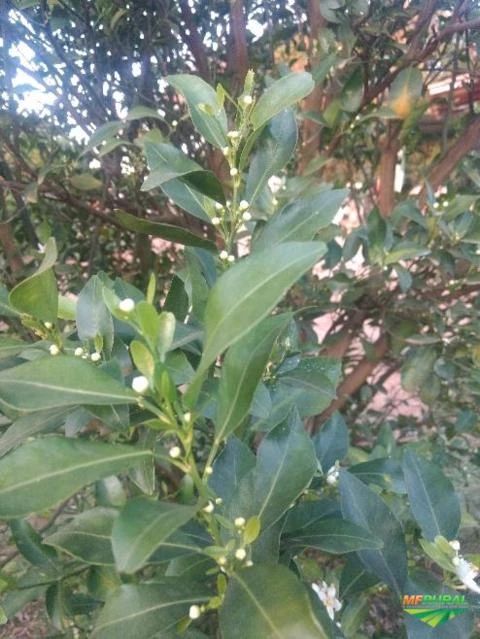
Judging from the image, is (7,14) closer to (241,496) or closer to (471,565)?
(241,496)

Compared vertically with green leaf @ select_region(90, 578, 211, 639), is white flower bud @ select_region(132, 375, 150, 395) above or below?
above

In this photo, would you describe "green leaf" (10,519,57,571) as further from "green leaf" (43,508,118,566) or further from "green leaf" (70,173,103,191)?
"green leaf" (70,173,103,191)

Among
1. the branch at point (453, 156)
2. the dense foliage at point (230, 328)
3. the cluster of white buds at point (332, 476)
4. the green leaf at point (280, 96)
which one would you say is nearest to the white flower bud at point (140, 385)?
the dense foliage at point (230, 328)

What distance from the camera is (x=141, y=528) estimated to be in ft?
1.52

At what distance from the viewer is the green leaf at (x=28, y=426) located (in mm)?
642

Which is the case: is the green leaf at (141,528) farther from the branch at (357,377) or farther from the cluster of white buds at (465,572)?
the branch at (357,377)

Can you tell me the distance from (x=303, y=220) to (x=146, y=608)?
0.46 metres

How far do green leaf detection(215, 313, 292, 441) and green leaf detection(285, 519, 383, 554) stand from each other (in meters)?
0.19

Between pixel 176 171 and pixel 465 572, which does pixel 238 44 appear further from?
pixel 465 572

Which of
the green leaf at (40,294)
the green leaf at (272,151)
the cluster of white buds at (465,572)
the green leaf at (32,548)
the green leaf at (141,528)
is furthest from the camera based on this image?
the green leaf at (32,548)

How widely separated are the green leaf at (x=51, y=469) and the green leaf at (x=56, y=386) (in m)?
0.04

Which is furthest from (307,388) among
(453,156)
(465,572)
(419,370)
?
(453,156)

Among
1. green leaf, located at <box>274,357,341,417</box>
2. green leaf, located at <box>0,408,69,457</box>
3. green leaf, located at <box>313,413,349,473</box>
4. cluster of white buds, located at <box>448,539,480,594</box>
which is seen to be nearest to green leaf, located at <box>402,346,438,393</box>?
green leaf, located at <box>313,413,349,473</box>

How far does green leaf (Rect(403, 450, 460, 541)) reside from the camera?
774 mm
